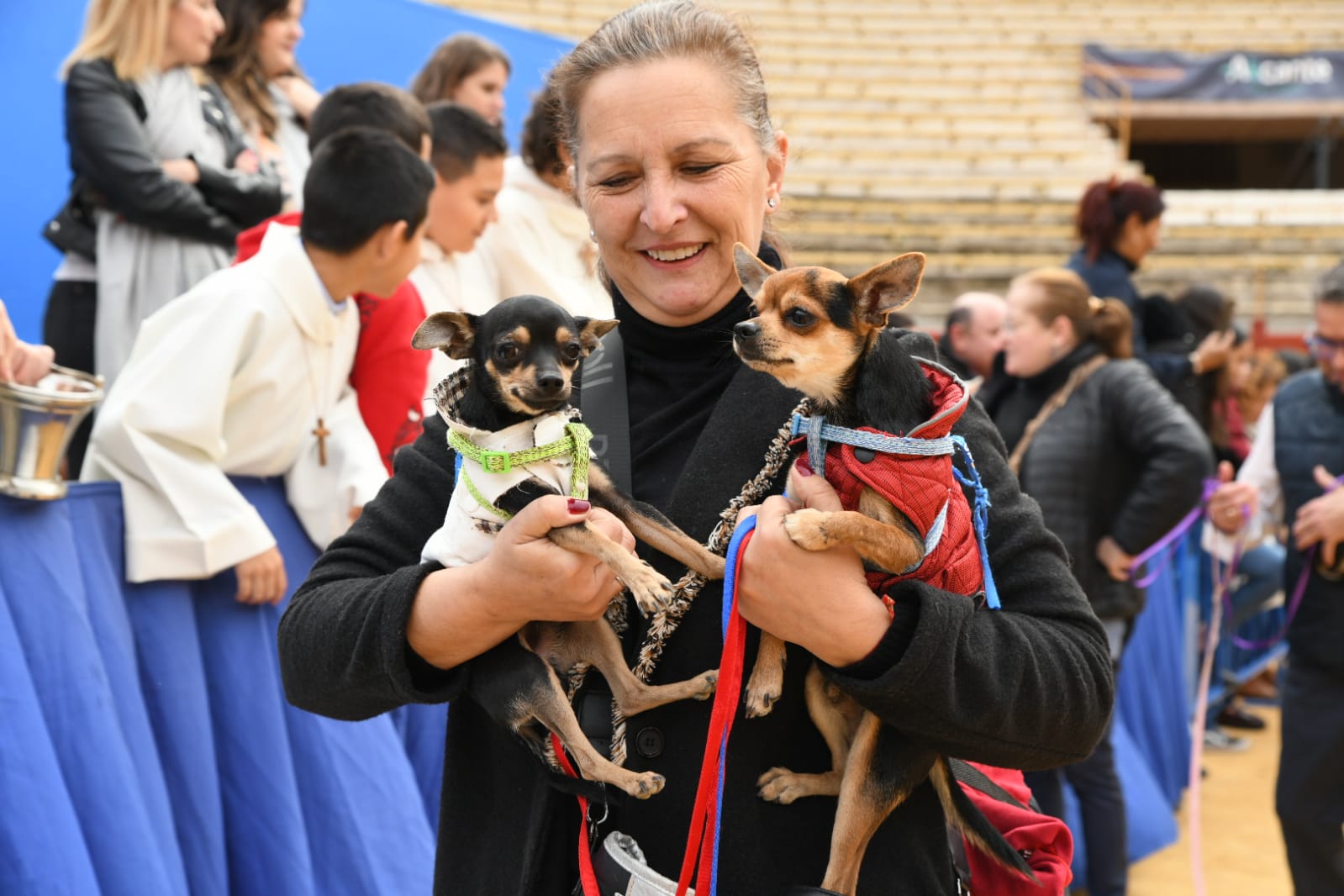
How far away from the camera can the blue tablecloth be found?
250 centimetres

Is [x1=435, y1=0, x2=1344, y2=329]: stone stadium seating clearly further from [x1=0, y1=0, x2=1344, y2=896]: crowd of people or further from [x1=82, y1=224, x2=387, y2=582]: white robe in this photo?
[x1=82, y1=224, x2=387, y2=582]: white robe

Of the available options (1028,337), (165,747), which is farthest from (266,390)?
(1028,337)

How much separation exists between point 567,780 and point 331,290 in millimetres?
1984

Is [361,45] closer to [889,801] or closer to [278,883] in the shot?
[278,883]

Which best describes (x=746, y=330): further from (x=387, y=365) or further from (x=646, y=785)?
(x=387, y=365)

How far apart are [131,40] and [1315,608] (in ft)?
13.6

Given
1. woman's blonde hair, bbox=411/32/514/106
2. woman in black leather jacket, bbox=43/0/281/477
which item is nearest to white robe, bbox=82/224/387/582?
woman in black leather jacket, bbox=43/0/281/477

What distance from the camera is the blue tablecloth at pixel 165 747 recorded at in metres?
2.50

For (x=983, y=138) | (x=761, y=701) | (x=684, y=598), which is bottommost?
(x=761, y=701)

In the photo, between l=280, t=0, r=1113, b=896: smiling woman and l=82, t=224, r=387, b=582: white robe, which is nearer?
l=280, t=0, r=1113, b=896: smiling woman

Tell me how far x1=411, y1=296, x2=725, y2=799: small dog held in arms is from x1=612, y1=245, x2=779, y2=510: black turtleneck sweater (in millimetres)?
68

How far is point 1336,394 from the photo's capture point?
4281mm

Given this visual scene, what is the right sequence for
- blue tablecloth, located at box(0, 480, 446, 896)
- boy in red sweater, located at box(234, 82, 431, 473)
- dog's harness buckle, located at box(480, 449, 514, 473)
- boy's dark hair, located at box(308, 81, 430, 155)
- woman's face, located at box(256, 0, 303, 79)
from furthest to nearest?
woman's face, located at box(256, 0, 303, 79), boy's dark hair, located at box(308, 81, 430, 155), boy in red sweater, located at box(234, 82, 431, 473), blue tablecloth, located at box(0, 480, 446, 896), dog's harness buckle, located at box(480, 449, 514, 473)

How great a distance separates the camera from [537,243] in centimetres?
457
